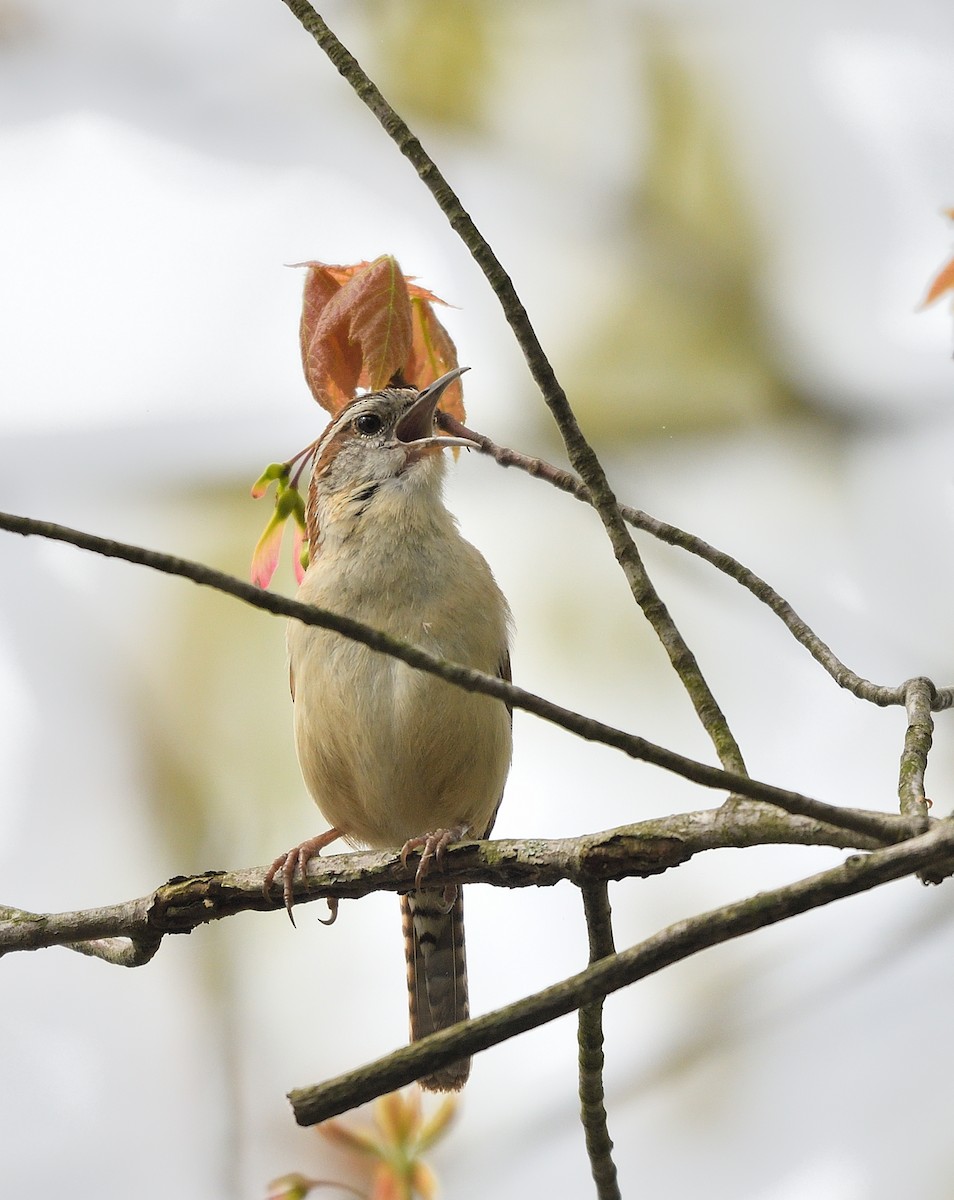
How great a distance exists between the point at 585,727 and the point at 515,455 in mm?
990

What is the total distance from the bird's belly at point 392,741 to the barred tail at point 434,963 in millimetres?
415

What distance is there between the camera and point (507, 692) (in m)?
1.38

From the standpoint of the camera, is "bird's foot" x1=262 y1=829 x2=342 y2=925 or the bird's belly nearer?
"bird's foot" x1=262 y1=829 x2=342 y2=925

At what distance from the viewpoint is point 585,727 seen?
1.40m

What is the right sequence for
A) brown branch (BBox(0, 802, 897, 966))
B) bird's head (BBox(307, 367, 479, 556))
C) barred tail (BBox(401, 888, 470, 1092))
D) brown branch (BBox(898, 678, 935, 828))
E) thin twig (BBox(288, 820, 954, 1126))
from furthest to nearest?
1. barred tail (BBox(401, 888, 470, 1092))
2. bird's head (BBox(307, 367, 479, 556))
3. brown branch (BBox(0, 802, 897, 966))
4. brown branch (BBox(898, 678, 935, 828))
5. thin twig (BBox(288, 820, 954, 1126))

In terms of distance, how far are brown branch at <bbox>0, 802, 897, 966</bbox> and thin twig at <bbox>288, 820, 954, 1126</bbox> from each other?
→ 0.56 meters

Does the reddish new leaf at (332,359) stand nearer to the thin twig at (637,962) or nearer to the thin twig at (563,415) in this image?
the thin twig at (563,415)

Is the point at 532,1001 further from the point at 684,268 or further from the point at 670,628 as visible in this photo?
the point at 684,268

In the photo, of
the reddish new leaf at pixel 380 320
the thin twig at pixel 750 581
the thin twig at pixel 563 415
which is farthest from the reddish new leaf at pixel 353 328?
the thin twig at pixel 563 415

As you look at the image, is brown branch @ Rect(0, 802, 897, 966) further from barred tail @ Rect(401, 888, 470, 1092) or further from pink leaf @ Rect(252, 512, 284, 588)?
barred tail @ Rect(401, 888, 470, 1092)

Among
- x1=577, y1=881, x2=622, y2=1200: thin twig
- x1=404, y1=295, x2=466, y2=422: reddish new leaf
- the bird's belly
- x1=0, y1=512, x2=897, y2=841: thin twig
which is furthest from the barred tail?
x1=0, y1=512, x2=897, y2=841: thin twig

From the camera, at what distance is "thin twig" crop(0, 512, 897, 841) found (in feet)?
4.48

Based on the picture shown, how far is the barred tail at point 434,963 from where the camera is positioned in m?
3.73

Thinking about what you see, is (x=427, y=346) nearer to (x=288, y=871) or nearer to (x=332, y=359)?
(x=332, y=359)
